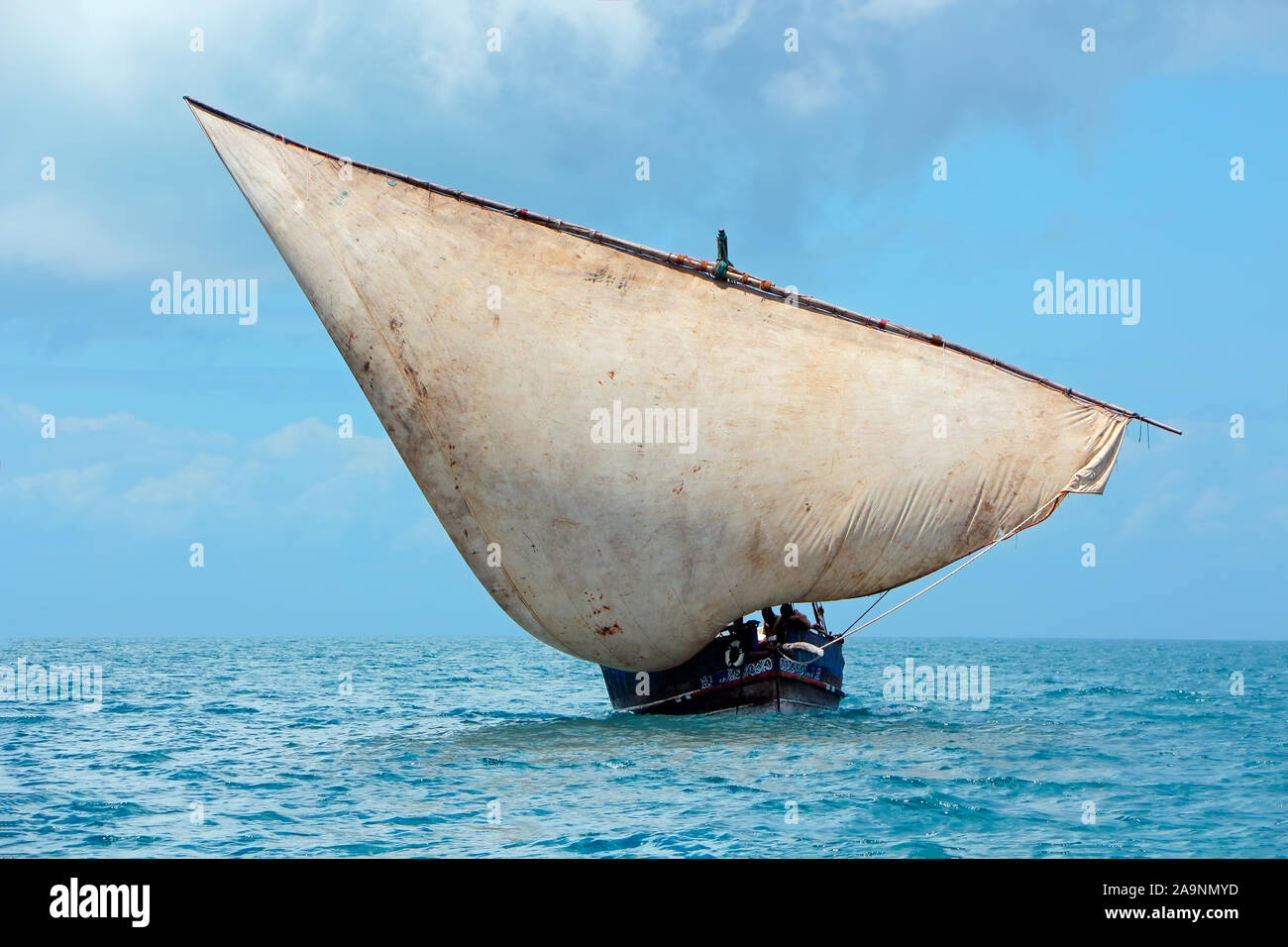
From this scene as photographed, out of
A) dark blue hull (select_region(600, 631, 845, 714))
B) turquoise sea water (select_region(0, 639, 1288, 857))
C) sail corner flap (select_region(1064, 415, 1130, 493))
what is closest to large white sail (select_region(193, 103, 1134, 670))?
sail corner flap (select_region(1064, 415, 1130, 493))

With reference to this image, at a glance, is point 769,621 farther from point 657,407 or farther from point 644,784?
point 644,784

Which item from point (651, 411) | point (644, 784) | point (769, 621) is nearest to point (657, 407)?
point (651, 411)

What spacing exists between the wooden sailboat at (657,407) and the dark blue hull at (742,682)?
150 centimetres

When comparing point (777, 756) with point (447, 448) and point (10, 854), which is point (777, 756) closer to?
point (447, 448)

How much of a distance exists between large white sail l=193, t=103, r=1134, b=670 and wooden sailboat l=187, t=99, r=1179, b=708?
0.03 metres

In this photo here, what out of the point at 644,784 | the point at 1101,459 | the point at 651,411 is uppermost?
the point at 651,411

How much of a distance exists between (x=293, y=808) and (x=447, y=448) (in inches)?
252

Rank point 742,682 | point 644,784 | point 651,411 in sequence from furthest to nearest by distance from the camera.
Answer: point 742,682 → point 651,411 → point 644,784

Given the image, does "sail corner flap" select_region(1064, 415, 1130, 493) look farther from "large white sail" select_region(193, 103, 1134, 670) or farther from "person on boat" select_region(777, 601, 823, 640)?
"person on boat" select_region(777, 601, 823, 640)

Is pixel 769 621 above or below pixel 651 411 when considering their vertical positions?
below

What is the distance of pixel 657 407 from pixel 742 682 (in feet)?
16.4

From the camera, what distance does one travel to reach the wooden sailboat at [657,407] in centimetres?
1722

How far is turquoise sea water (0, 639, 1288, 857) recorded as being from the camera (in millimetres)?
11328

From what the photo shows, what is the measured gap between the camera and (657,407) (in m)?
17.4
